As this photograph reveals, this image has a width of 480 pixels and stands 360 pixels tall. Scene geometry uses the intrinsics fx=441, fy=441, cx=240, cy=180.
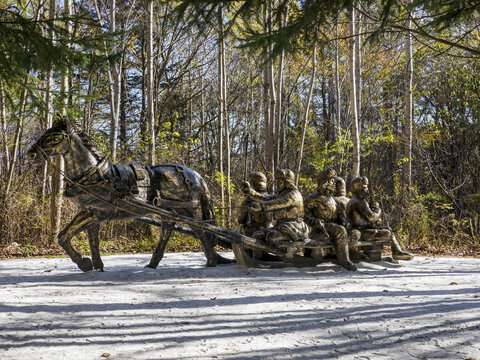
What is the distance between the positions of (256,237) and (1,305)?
3.26m

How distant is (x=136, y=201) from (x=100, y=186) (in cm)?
47

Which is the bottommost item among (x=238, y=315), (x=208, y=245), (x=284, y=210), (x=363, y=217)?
(x=238, y=315)

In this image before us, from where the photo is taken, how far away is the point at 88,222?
5457 mm

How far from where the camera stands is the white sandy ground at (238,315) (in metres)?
3.07

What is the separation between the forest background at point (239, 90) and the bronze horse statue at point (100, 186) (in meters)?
0.52

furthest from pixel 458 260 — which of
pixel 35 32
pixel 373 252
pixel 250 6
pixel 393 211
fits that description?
pixel 35 32

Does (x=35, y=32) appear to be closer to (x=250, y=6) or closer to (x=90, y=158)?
(x=90, y=158)

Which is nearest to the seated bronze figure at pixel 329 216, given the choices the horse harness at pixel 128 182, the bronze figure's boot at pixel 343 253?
the bronze figure's boot at pixel 343 253

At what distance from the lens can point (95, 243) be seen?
5.75 meters

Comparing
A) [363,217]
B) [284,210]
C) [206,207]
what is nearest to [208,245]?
[206,207]

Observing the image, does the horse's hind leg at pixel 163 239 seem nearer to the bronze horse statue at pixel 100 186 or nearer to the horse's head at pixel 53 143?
the bronze horse statue at pixel 100 186

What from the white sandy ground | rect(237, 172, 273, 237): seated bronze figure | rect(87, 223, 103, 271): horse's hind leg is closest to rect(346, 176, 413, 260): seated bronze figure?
the white sandy ground

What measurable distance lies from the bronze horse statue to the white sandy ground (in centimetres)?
62

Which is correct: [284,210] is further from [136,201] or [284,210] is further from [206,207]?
[136,201]
